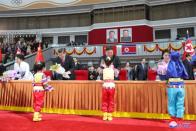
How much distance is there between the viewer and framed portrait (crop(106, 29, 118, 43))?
2423 centimetres

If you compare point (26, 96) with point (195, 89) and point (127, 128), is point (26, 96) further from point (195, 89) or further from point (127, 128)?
point (195, 89)

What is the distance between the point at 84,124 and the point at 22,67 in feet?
9.41

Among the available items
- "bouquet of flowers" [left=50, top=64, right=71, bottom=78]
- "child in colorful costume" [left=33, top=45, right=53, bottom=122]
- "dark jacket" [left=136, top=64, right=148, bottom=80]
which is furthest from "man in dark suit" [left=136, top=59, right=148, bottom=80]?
"child in colorful costume" [left=33, top=45, right=53, bottom=122]

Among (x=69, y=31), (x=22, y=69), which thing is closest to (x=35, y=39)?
(x=69, y=31)

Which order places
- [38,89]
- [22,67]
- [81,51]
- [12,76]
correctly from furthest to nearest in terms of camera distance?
[81,51] < [12,76] < [22,67] < [38,89]

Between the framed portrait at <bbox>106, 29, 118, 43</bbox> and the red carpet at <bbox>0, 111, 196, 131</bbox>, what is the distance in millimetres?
17963

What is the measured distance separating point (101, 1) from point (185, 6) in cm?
656

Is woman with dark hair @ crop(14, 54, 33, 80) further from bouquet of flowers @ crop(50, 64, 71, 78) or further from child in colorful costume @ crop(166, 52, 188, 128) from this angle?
child in colorful costume @ crop(166, 52, 188, 128)

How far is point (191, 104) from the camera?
629 cm

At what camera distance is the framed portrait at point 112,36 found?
24231 mm

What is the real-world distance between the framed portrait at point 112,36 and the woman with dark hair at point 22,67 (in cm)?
1661

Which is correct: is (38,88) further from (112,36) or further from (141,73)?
(112,36)

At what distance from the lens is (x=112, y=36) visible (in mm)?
24453

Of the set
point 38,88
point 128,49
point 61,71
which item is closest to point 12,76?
point 61,71
